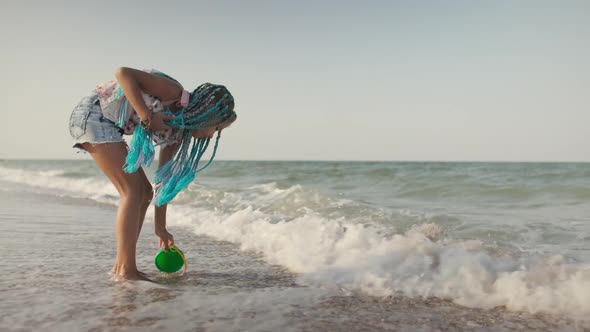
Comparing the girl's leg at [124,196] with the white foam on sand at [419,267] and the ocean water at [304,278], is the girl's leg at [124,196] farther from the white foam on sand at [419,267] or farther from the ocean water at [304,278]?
the white foam on sand at [419,267]

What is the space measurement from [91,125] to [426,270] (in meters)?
2.84

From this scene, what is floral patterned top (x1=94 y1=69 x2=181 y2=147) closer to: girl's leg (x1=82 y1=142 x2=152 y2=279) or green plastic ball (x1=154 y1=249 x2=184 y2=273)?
girl's leg (x1=82 y1=142 x2=152 y2=279)

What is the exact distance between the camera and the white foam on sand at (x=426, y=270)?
3.23 metres

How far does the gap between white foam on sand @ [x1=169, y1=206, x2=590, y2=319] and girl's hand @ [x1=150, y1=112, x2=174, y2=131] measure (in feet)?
5.36

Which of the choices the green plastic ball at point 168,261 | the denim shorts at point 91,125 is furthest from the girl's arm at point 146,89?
the green plastic ball at point 168,261

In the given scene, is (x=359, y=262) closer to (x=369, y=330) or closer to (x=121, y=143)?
(x=369, y=330)

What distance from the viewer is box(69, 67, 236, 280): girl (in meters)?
3.43

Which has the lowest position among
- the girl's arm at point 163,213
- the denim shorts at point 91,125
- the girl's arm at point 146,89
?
the girl's arm at point 163,213

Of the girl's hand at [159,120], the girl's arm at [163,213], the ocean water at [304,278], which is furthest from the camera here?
the girl's arm at [163,213]

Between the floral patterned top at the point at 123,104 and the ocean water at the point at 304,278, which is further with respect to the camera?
the floral patterned top at the point at 123,104

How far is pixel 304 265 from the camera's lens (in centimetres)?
423

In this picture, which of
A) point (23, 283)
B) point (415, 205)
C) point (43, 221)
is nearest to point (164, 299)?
point (23, 283)

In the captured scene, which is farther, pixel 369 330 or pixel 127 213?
pixel 127 213

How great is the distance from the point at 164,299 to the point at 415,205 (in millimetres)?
7505
